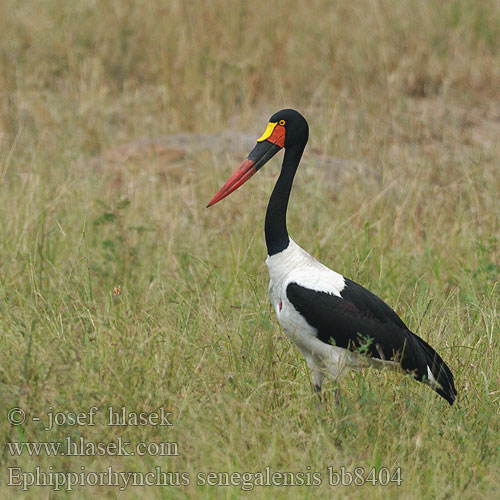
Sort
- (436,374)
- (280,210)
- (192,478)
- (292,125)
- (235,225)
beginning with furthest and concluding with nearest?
(235,225) < (292,125) < (280,210) < (436,374) < (192,478)

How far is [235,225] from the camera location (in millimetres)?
4891

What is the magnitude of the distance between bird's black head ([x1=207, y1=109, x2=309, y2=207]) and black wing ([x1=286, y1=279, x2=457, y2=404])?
1.86 feet

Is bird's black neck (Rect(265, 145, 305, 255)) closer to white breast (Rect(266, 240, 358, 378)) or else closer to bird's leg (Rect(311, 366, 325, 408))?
white breast (Rect(266, 240, 358, 378))

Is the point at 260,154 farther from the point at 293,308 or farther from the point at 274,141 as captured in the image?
the point at 293,308

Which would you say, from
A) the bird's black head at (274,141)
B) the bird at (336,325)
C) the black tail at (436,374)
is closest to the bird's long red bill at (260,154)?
the bird's black head at (274,141)

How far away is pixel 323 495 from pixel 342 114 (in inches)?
176

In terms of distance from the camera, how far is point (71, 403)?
2861 millimetres

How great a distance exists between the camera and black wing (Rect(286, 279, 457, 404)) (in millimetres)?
3162

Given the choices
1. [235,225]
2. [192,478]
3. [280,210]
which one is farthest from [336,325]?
[235,225]

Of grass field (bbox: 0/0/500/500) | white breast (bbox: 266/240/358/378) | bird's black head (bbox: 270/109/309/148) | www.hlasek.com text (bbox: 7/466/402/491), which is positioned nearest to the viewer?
www.hlasek.com text (bbox: 7/466/402/491)

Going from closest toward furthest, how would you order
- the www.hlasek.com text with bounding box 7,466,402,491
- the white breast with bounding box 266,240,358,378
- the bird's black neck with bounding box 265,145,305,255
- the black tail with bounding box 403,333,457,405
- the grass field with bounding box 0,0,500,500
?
the www.hlasek.com text with bounding box 7,466,402,491
the grass field with bounding box 0,0,500,500
the black tail with bounding box 403,333,457,405
the white breast with bounding box 266,240,358,378
the bird's black neck with bounding box 265,145,305,255

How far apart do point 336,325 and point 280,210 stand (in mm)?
503

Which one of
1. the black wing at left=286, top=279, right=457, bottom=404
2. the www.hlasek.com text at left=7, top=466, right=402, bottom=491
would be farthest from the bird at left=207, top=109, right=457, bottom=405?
the www.hlasek.com text at left=7, top=466, right=402, bottom=491

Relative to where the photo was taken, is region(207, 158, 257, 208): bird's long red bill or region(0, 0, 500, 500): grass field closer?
region(0, 0, 500, 500): grass field
